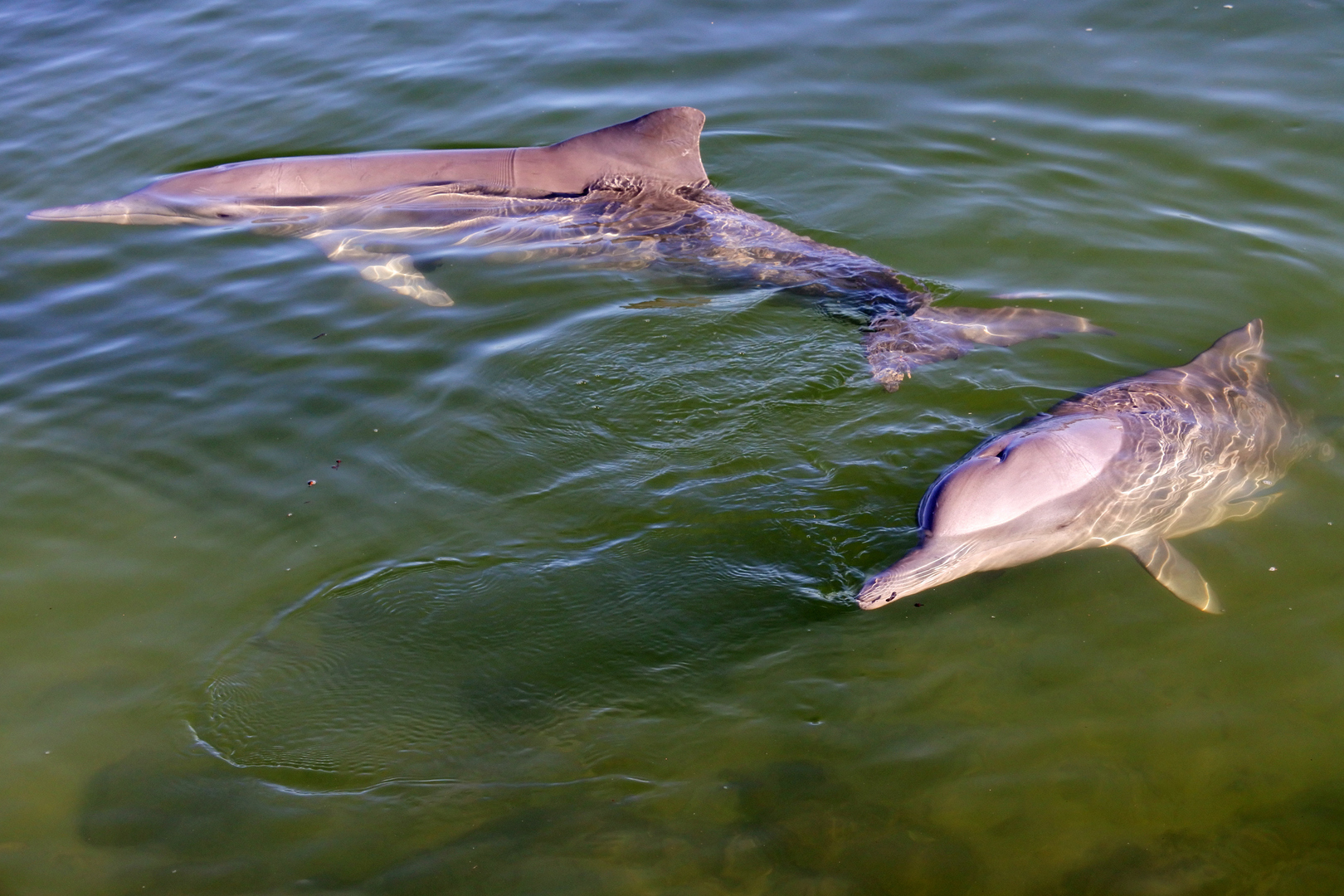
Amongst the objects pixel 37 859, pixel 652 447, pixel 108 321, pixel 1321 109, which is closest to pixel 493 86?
pixel 108 321

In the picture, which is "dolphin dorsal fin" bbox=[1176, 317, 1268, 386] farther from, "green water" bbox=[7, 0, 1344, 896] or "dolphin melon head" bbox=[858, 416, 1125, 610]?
"dolphin melon head" bbox=[858, 416, 1125, 610]

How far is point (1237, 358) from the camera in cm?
609

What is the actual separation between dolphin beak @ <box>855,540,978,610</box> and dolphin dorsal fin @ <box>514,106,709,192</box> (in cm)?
456

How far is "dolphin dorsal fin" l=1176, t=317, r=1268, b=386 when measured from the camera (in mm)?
5953

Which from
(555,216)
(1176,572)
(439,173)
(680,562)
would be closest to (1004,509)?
(1176,572)

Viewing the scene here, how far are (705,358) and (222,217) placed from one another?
17.1 feet

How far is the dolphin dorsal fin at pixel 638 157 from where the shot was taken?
27.6 feet

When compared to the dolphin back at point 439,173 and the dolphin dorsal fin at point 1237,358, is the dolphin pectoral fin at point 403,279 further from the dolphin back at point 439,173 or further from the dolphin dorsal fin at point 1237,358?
the dolphin dorsal fin at point 1237,358

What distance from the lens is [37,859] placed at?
4.07m

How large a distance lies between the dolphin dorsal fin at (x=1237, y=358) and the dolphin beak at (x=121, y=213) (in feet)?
26.9

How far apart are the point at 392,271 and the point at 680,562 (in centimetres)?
417

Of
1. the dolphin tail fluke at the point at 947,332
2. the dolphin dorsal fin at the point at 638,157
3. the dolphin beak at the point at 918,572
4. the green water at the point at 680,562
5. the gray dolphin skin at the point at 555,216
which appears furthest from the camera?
the dolphin dorsal fin at the point at 638,157

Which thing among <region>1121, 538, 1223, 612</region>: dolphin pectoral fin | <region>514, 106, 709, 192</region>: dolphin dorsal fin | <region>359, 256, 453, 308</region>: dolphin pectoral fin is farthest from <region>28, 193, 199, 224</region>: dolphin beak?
<region>1121, 538, 1223, 612</region>: dolphin pectoral fin

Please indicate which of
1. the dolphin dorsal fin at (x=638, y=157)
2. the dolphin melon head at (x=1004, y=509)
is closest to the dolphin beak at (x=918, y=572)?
the dolphin melon head at (x=1004, y=509)
